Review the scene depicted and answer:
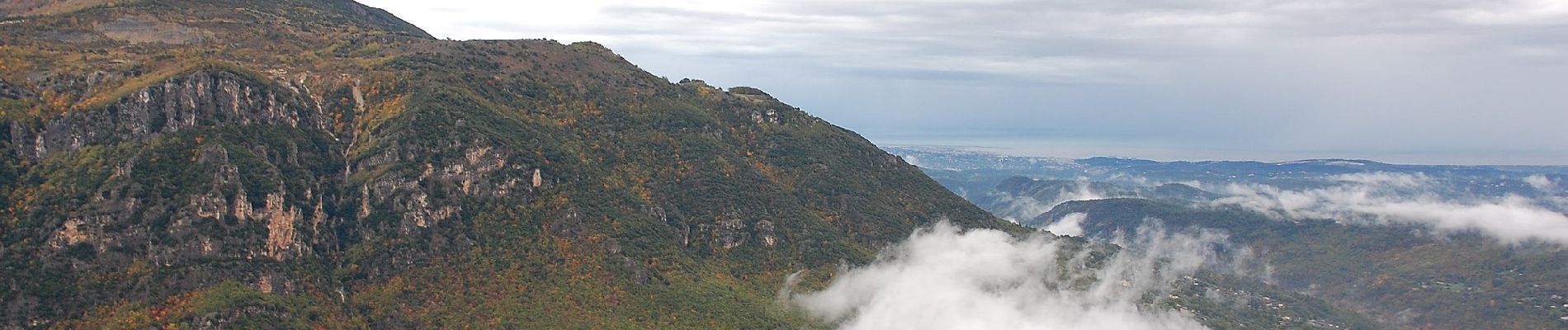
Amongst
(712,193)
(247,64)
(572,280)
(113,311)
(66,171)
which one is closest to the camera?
(113,311)

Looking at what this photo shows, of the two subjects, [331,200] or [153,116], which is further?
[331,200]

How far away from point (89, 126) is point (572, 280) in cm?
6963

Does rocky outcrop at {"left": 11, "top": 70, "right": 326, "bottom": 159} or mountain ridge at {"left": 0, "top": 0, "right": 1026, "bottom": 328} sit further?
rocky outcrop at {"left": 11, "top": 70, "right": 326, "bottom": 159}

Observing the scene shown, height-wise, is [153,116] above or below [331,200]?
above

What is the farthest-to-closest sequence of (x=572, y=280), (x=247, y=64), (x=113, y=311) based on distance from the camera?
(x=247, y=64), (x=572, y=280), (x=113, y=311)

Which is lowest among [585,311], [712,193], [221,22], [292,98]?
[585,311]

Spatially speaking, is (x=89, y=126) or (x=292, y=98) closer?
(x=89, y=126)

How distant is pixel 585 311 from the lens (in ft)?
496

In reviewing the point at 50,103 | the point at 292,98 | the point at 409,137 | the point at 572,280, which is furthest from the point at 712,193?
the point at 50,103

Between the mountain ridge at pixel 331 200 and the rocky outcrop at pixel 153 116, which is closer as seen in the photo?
the mountain ridge at pixel 331 200

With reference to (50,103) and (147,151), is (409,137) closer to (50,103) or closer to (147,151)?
(147,151)

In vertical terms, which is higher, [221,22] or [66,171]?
[221,22]

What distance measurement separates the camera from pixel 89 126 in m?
142

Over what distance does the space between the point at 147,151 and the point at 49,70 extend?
31999 millimetres
